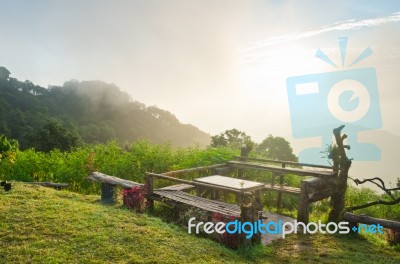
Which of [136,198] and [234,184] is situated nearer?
[234,184]

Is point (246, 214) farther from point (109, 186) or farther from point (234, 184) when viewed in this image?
point (109, 186)

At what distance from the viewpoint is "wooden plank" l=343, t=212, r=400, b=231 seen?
8.57 metres

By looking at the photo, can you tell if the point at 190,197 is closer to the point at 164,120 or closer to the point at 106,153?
the point at 106,153

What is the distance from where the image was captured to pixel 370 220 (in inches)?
356

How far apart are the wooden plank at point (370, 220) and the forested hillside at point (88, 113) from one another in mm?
34701

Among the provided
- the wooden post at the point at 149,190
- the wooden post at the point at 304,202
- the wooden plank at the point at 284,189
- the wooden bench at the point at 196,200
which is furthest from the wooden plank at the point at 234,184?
the wooden post at the point at 149,190

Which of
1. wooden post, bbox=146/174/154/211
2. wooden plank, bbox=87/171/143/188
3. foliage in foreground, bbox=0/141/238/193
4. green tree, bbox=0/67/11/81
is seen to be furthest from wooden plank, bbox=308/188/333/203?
green tree, bbox=0/67/11/81

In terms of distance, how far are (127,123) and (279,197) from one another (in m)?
54.6

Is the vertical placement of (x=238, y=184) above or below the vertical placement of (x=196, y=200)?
above

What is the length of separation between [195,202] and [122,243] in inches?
102

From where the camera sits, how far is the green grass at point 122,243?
651cm

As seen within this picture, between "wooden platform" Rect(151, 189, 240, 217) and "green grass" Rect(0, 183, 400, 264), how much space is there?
70 cm

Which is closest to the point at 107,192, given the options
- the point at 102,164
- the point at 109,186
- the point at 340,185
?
the point at 109,186

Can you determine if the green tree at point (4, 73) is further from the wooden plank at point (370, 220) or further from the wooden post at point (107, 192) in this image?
the wooden plank at point (370, 220)
